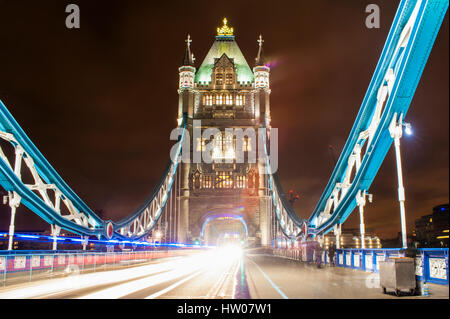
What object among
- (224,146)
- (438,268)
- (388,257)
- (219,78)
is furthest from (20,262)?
(219,78)

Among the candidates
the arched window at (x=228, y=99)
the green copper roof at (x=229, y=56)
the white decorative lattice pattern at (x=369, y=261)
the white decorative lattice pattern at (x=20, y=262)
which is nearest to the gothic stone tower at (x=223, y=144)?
the green copper roof at (x=229, y=56)

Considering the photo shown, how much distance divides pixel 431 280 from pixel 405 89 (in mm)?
6357

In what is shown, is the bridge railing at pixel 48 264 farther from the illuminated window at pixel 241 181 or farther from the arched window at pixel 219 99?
the arched window at pixel 219 99

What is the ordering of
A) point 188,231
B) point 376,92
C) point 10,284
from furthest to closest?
point 188,231
point 376,92
point 10,284

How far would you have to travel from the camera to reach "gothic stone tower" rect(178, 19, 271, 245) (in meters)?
72.2

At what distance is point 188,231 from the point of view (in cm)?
7138

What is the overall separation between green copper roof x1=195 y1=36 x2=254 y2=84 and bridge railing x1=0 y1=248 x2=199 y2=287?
58.6 meters

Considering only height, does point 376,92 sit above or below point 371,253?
above

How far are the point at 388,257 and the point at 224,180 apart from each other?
59.4 meters

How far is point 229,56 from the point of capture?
3314 inches

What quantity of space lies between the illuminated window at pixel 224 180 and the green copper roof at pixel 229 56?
1794 cm

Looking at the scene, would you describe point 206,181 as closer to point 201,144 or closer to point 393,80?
point 201,144
